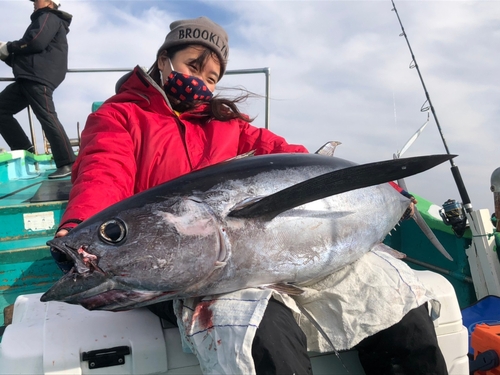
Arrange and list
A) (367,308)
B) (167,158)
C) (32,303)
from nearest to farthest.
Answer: (367,308) → (32,303) → (167,158)

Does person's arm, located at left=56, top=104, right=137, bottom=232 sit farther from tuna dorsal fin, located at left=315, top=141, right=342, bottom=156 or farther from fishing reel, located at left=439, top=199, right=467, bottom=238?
fishing reel, located at left=439, top=199, right=467, bottom=238

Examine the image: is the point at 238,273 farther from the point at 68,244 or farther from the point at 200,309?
the point at 68,244

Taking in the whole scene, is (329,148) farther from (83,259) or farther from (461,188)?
(461,188)

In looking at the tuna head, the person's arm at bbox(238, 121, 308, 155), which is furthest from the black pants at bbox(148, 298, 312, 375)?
the person's arm at bbox(238, 121, 308, 155)

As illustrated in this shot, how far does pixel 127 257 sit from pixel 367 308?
822 mm

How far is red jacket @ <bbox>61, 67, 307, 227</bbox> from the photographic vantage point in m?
1.47

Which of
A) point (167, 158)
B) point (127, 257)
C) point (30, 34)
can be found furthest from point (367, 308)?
point (30, 34)

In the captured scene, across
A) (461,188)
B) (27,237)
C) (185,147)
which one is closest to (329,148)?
(185,147)

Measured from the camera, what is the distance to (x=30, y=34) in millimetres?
3959

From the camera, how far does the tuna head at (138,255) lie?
1.00 m

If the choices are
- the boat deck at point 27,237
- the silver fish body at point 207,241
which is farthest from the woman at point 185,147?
the boat deck at point 27,237

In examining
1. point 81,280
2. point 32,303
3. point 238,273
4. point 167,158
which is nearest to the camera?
point 81,280

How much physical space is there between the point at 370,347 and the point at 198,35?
5.76 feet

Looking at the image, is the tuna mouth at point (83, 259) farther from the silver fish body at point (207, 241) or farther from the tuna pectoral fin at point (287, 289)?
the tuna pectoral fin at point (287, 289)
